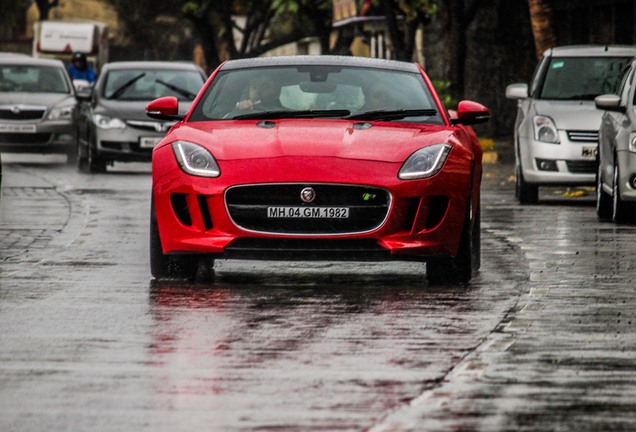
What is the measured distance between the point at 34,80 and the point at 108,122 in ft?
15.2

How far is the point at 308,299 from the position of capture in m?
10.8

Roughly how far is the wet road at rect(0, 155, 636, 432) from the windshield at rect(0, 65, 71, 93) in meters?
16.2

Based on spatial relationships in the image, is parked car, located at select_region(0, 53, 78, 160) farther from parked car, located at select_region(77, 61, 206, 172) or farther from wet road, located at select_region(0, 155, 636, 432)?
wet road, located at select_region(0, 155, 636, 432)

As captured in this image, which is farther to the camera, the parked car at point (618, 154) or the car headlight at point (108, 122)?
the car headlight at point (108, 122)

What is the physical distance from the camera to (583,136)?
20.1 m

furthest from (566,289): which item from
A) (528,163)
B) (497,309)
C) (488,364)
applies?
(528,163)

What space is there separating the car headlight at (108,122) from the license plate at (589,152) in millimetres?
8903

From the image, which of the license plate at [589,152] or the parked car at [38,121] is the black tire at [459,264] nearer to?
the license plate at [589,152]

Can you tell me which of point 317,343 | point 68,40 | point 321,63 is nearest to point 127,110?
point 321,63

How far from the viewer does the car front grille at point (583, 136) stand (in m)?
20.0

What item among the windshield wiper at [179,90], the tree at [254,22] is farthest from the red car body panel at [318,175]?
the tree at [254,22]

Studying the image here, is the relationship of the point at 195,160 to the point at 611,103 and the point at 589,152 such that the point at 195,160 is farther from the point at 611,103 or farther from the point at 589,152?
the point at 589,152

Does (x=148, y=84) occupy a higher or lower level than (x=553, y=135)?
lower

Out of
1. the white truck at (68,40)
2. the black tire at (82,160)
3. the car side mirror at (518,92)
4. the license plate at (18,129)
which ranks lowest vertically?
the white truck at (68,40)
